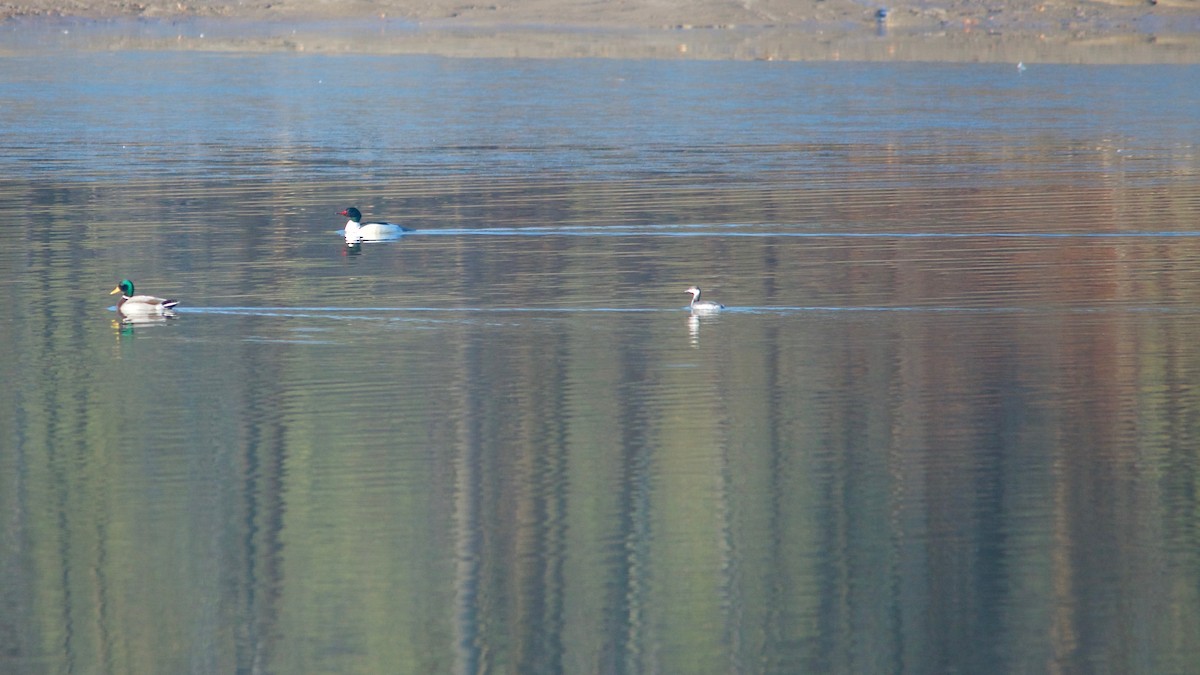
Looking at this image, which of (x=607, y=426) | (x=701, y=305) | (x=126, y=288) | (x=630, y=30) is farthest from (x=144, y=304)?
(x=630, y=30)

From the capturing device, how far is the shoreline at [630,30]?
50.0m

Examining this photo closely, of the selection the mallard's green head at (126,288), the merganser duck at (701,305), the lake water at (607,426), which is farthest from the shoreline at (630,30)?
the mallard's green head at (126,288)

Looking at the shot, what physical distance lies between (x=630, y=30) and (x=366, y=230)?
37525 millimetres

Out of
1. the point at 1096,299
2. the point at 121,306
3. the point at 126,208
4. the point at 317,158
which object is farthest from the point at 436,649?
the point at 317,158

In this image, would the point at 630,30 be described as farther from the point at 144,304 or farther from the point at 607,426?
the point at 607,426

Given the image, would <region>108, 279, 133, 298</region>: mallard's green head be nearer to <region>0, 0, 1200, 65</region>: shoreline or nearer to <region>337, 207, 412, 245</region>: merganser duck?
<region>337, 207, 412, 245</region>: merganser duck

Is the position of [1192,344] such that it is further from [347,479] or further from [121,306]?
[121,306]

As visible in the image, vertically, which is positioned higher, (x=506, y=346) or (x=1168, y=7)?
(x=1168, y=7)

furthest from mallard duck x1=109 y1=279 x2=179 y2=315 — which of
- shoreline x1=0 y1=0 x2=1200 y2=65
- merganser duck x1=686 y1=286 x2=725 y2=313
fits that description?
shoreline x1=0 y1=0 x2=1200 y2=65

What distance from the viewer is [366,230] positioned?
19422 mm

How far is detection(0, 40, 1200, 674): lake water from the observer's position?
29.3 ft

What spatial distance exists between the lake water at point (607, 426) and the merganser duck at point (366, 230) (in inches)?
10.0

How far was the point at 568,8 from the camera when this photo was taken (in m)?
57.8

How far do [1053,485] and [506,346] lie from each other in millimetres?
4721
